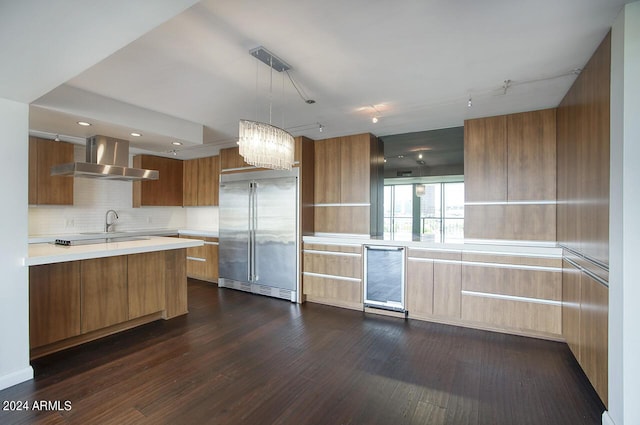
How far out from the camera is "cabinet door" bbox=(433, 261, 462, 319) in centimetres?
344

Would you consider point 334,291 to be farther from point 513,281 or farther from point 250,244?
point 513,281

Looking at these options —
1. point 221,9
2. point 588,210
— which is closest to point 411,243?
point 588,210

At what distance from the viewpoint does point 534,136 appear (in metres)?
3.35

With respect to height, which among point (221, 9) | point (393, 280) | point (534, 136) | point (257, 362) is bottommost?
point (257, 362)

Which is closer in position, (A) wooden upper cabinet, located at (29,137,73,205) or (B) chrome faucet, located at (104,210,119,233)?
(A) wooden upper cabinet, located at (29,137,73,205)

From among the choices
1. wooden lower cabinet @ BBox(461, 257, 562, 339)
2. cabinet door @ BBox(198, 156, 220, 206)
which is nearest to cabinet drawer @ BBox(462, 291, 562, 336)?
wooden lower cabinet @ BBox(461, 257, 562, 339)

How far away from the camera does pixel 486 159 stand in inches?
141

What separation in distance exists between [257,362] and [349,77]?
Answer: 8.85 feet

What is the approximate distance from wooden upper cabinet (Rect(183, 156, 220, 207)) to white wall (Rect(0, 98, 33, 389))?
3.39 metres

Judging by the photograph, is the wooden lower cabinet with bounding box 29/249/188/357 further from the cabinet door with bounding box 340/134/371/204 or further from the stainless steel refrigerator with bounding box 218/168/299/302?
the cabinet door with bounding box 340/134/371/204

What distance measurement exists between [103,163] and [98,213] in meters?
2.12

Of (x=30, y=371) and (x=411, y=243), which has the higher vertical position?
(x=411, y=243)

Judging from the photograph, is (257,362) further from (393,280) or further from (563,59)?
(563,59)

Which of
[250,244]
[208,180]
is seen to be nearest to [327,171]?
[250,244]
